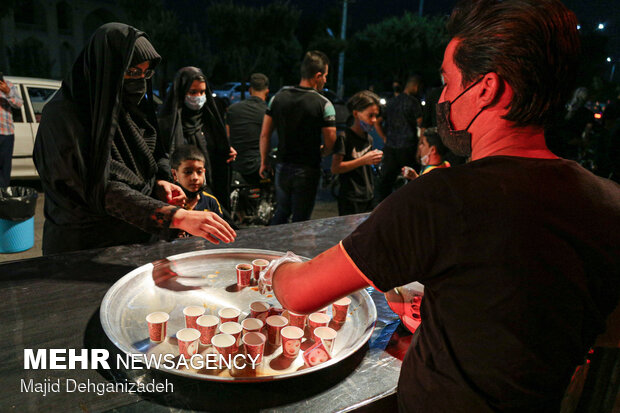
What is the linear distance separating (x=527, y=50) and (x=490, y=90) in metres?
0.10

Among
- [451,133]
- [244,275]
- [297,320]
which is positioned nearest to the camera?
[451,133]

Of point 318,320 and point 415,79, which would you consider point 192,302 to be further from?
point 415,79

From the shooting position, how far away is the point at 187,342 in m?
1.26

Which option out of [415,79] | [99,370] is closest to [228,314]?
[99,370]

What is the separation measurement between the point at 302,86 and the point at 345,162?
0.90m

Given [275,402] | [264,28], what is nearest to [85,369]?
[275,402]

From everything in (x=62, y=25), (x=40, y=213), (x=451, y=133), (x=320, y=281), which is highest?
(x=62, y=25)

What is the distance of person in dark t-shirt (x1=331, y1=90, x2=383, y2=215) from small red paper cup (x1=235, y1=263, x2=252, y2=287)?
246cm

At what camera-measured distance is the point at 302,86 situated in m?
4.12

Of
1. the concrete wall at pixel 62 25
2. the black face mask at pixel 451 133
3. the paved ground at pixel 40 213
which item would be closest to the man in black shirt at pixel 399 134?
the paved ground at pixel 40 213

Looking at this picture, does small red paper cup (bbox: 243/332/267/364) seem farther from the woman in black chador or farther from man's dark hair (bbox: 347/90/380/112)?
man's dark hair (bbox: 347/90/380/112)

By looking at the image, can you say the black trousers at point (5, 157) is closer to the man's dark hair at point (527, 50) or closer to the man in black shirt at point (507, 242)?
the man in black shirt at point (507, 242)

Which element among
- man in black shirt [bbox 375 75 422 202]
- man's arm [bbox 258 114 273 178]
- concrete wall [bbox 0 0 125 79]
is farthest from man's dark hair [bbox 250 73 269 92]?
concrete wall [bbox 0 0 125 79]

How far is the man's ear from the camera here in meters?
0.88
